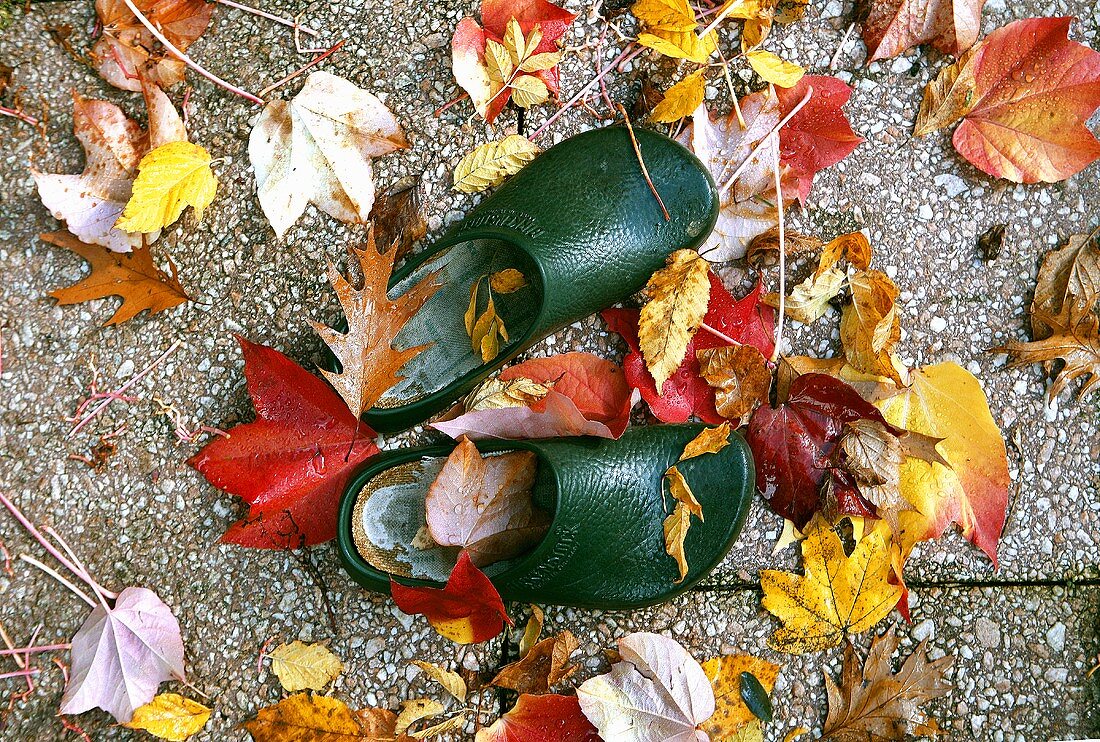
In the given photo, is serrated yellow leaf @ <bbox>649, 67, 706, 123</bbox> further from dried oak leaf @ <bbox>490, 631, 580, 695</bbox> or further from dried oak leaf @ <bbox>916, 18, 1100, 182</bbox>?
dried oak leaf @ <bbox>490, 631, 580, 695</bbox>

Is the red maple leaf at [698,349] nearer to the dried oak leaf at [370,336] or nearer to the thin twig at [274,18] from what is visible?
the dried oak leaf at [370,336]

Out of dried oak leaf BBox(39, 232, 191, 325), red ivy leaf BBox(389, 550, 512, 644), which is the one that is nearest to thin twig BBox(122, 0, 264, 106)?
dried oak leaf BBox(39, 232, 191, 325)

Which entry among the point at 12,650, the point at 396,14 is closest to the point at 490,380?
the point at 396,14

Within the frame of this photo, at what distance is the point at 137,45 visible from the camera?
5.33ft

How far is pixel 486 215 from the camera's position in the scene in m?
1.53

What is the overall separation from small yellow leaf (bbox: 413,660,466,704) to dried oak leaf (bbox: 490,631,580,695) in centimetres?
6

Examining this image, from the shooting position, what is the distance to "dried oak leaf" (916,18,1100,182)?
1539 millimetres

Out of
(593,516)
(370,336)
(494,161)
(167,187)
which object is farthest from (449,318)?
(167,187)

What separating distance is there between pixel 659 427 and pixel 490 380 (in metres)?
0.32

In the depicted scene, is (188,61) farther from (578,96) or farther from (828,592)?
(828,592)

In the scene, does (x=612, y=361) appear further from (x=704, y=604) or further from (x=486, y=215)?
(x=704, y=604)

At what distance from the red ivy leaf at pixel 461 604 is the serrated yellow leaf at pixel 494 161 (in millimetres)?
717

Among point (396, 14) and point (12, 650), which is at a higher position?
point (396, 14)

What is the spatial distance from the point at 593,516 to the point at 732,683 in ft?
1.44
